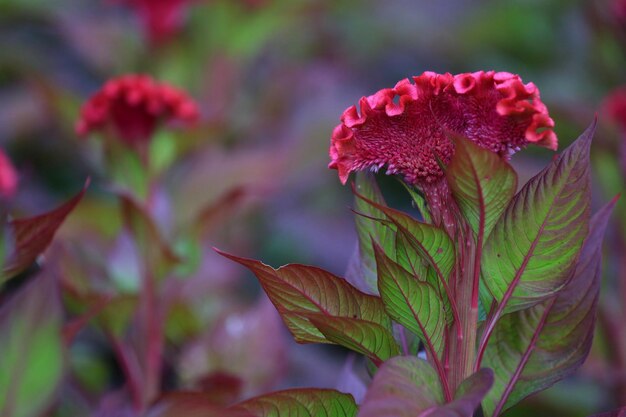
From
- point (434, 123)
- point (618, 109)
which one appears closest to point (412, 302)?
point (434, 123)

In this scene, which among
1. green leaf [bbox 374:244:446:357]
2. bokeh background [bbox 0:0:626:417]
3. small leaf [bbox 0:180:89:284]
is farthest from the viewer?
bokeh background [bbox 0:0:626:417]

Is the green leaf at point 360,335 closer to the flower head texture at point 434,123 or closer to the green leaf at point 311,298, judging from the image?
the green leaf at point 311,298

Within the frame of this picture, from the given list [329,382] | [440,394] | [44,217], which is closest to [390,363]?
[440,394]

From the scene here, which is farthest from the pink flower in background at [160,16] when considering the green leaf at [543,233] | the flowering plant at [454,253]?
the green leaf at [543,233]

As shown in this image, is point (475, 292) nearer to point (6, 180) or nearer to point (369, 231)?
point (369, 231)

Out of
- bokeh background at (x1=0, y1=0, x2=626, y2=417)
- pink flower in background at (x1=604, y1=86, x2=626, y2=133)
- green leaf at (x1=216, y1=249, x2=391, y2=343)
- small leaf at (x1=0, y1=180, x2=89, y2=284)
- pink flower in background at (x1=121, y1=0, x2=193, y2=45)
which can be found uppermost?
pink flower in background at (x1=121, y1=0, x2=193, y2=45)

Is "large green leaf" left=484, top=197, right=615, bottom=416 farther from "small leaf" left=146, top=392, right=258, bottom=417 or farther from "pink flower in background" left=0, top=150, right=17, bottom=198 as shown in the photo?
"pink flower in background" left=0, top=150, right=17, bottom=198

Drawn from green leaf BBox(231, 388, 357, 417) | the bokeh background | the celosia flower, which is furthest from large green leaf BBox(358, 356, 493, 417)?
the celosia flower
